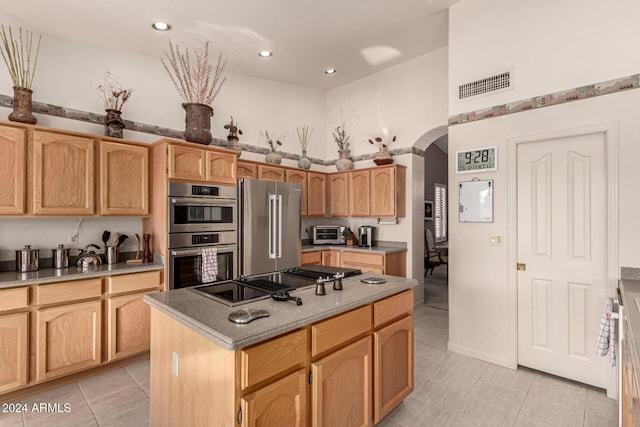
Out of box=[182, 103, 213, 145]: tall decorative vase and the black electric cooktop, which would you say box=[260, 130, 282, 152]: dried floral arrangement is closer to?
box=[182, 103, 213, 145]: tall decorative vase

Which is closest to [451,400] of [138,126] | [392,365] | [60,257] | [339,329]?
[392,365]

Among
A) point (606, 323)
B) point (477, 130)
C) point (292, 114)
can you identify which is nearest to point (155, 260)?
point (292, 114)

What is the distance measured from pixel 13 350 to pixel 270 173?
3.21 metres

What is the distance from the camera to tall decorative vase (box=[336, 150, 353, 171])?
531 cm

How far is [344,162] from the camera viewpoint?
5.31 metres

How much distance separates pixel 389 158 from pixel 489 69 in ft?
6.29

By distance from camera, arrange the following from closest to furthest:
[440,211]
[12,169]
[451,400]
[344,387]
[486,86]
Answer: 1. [344,387]
2. [451,400]
3. [12,169]
4. [486,86]
5. [440,211]

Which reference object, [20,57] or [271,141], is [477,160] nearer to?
[271,141]

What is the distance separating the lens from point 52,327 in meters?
2.62

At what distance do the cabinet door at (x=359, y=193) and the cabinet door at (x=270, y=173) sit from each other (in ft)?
3.80

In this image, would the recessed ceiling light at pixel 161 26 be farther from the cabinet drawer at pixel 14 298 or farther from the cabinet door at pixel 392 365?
the cabinet door at pixel 392 365

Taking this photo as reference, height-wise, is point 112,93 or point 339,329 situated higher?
point 112,93

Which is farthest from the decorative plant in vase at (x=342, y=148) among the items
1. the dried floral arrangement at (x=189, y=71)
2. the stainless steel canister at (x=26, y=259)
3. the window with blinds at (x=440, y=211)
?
the window with blinds at (x=440, y=211)

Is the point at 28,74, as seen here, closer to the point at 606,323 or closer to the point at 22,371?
the point at 22,371
